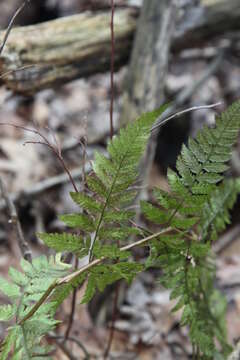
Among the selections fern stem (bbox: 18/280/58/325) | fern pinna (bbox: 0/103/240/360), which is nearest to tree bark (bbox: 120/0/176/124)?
fern pinna (bbox: 0/103/240/360)

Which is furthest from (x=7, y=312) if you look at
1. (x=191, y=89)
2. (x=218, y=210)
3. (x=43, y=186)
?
(x=191, y=89)

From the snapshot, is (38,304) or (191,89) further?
(191,89)

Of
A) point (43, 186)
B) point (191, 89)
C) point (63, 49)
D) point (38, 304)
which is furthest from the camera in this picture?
point (191, 89)

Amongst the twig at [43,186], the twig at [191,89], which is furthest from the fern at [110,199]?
the twig at [191,89]

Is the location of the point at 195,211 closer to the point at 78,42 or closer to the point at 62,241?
the point at 62,241

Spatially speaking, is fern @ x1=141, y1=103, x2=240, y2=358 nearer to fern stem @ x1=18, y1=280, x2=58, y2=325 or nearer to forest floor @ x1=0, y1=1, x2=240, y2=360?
fern stem @ x1=18, y1=280, x2=58, y2=325

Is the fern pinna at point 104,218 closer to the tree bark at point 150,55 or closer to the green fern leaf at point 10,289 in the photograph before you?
the green fern leaf at point 10,289

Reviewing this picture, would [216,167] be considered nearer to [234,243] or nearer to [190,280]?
[190,280]
